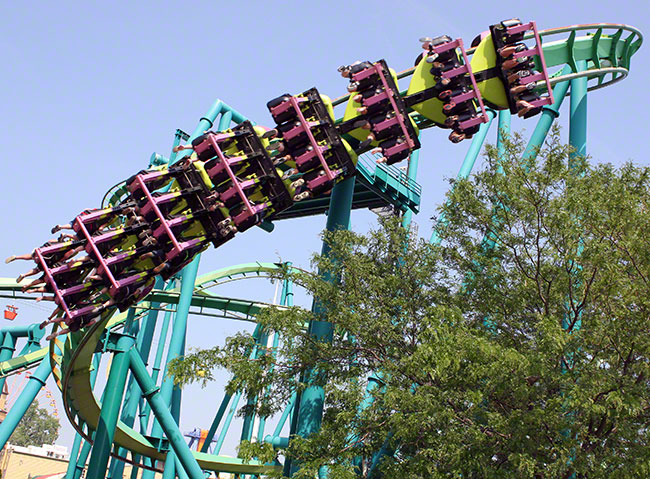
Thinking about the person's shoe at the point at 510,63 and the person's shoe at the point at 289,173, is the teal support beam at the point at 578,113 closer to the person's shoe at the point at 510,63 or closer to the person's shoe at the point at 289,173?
the person's shoe at the point at 510,63

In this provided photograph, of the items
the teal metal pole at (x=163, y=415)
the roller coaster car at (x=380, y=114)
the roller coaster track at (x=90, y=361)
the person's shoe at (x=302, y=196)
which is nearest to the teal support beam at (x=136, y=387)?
the roller coaster track at (x=90, y=361)

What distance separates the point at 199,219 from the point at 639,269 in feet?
14.5

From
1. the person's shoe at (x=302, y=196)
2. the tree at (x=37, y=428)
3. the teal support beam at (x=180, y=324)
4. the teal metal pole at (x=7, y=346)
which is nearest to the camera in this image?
the person's shoe at (x=302, y=196)

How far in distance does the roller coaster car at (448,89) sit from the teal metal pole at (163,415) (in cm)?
471

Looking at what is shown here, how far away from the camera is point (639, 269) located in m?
6.87

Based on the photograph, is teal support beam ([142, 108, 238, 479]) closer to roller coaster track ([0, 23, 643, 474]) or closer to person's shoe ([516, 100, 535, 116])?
roller coaster track ([0, 23, 643, 474])

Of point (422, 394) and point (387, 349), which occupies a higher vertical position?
point (387, 349)

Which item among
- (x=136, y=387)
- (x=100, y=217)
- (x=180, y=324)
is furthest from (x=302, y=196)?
(x=136, y=387)

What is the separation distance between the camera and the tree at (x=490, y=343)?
6.45 m

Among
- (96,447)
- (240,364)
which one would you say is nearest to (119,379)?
(96,447)

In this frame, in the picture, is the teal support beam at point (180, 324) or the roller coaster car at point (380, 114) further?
the teal support beam at point (180, 324)

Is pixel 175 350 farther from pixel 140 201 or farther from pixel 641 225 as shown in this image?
pixel 641 225

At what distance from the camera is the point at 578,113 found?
33.7 ft

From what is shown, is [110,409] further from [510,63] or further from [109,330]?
[510,63]
